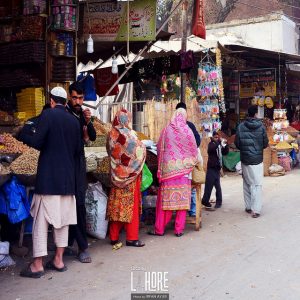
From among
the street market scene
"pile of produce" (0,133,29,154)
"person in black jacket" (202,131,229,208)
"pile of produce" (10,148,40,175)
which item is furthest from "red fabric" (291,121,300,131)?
"pile of produce" (10,148,40,175)

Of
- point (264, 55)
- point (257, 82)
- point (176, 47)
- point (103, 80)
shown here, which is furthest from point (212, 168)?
point (264, 55)

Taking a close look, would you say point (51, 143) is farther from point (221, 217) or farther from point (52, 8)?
point (221, 217)

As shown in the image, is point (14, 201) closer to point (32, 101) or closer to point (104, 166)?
point (104, 166)

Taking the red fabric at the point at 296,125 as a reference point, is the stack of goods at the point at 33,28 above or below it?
above

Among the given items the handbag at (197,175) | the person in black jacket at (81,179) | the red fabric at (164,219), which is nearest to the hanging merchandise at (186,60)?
the handbag at (197,175)

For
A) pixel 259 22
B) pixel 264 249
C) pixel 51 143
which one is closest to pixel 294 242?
pixel 264 249

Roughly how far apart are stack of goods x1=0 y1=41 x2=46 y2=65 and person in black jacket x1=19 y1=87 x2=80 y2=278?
2.54 m

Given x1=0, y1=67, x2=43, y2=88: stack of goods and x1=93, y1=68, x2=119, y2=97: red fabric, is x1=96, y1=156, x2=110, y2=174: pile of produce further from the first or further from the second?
x1=93, y1=68, x2=119, y2=97: red fabric

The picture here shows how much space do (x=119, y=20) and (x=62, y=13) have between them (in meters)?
0.96

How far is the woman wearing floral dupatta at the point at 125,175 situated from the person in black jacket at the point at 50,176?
3.28 feet

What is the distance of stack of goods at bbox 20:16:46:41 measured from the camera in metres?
6.91

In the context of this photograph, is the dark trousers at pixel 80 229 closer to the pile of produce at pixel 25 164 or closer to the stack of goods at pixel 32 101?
the pile of produce at pixel 25 164

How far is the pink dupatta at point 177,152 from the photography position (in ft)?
20.1

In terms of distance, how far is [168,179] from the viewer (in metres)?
6.14
